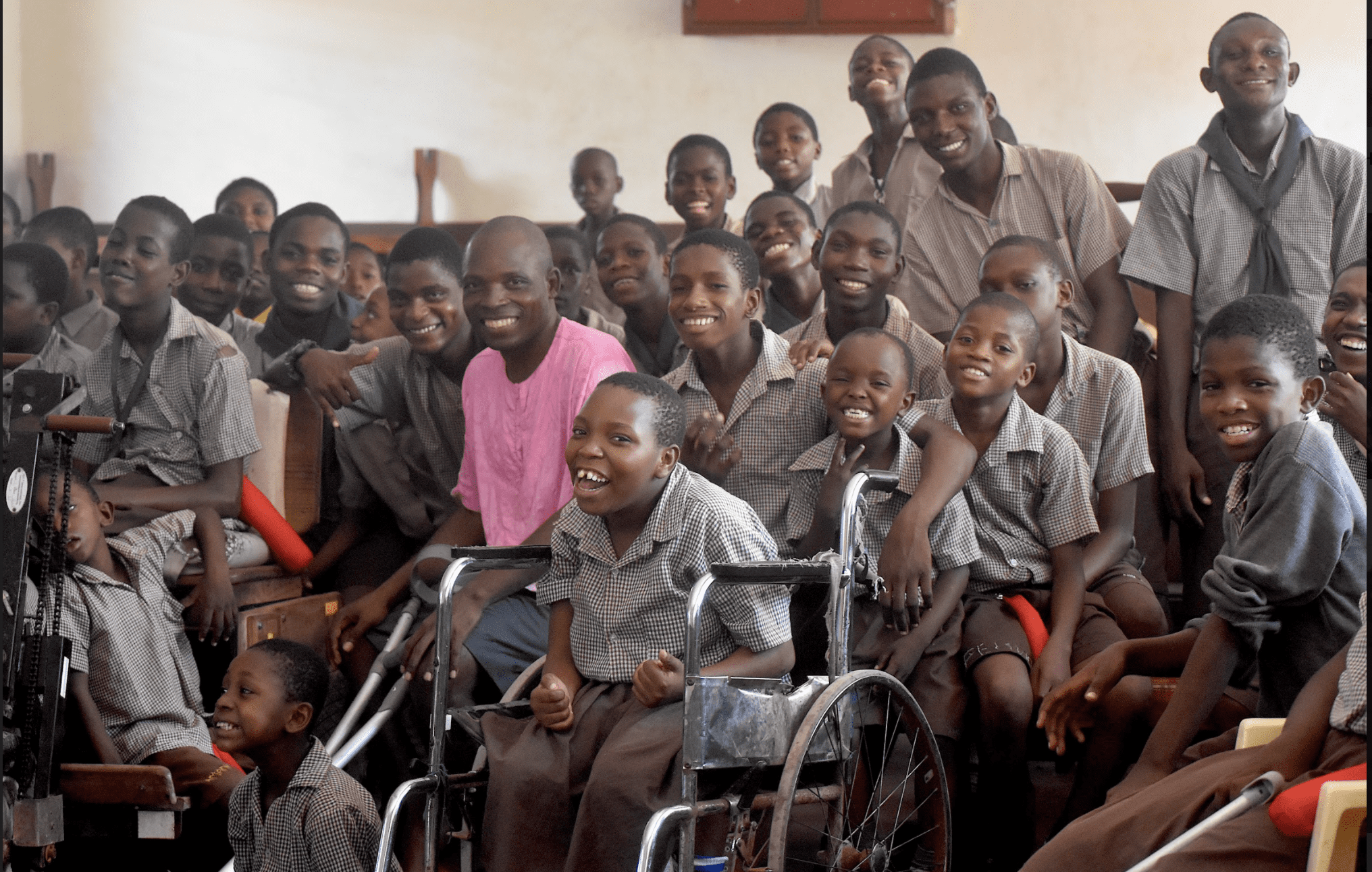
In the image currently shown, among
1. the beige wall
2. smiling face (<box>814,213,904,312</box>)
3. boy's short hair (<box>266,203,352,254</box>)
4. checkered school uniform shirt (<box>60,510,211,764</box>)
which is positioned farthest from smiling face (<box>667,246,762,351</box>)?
the beige wall

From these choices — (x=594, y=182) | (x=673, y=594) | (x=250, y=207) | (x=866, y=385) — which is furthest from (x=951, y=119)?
(x=250, y=207)

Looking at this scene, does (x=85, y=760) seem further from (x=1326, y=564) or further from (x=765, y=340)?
(x=1326, y=564)

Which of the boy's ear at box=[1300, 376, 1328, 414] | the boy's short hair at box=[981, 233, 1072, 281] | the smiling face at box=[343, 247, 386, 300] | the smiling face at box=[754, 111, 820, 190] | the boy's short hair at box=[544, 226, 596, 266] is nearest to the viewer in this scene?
the boy's ear at box=[1300, 376, 1328, 414]

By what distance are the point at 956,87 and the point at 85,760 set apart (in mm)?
2652

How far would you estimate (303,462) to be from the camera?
353 centimetres

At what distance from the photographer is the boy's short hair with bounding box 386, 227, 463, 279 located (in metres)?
3.46

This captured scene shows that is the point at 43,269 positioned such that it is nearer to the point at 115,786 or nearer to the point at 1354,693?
the point at 115,786

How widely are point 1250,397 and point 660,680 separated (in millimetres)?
1068

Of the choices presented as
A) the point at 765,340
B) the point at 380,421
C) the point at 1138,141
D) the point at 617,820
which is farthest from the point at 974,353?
the point at 1138,141

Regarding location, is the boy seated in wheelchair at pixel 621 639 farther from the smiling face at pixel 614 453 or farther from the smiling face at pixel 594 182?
the smiling face at pixel 594 182

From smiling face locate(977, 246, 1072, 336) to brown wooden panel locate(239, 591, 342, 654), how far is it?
176 cm

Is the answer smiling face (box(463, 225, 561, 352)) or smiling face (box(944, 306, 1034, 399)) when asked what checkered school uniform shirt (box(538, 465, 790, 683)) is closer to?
smiling face (box(944, 306, 1034, 399))

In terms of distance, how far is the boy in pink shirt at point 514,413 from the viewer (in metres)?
2.92

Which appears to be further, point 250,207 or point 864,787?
point 250,207
